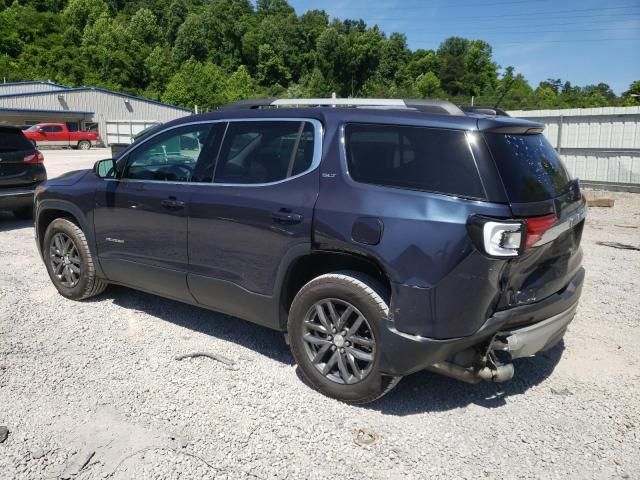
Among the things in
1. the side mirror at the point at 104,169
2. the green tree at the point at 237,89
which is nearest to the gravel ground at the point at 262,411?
the side mirror at the point at 104,169

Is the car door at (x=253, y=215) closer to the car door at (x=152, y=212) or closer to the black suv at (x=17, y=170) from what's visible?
the car door at (x=152, y=212)

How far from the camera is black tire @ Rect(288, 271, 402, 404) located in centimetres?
324

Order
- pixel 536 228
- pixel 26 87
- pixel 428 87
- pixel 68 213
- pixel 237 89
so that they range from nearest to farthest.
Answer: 1. pixel 536 228
2. pixel 68 213
3. pixel 26 87
4. pixel 237 89
5. pixel 428 87

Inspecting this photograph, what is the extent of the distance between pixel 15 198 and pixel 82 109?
46684 millimetres

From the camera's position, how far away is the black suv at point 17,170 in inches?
341

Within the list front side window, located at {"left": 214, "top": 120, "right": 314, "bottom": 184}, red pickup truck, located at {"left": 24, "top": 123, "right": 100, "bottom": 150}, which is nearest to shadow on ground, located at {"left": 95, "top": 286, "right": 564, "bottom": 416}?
front side window, located at {"left": 214, "top": 120, "right": 314, "bottom": 184}

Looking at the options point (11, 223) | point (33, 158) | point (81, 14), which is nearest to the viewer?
point (33, 158)

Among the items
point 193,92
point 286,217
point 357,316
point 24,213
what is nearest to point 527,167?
point 357,316

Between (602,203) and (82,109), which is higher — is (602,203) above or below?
below

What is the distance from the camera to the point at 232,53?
377ft

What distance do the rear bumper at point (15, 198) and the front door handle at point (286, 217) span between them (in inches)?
269

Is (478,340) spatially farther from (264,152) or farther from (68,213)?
(68,213)

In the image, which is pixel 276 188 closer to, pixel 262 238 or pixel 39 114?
pixel 262 238

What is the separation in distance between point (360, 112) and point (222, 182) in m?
1.16
